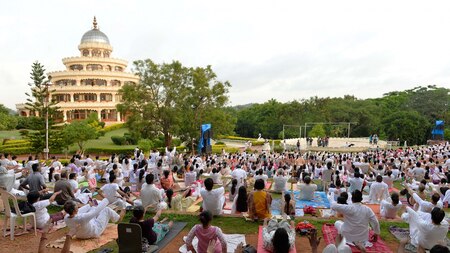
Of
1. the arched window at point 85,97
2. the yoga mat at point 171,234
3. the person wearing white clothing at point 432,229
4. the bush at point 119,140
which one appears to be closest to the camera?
the person wearing white clothing at point 432,229

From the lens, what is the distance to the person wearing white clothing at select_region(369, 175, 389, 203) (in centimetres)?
899

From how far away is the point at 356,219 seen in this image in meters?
5.27

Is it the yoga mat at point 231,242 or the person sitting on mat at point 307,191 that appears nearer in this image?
the yoga mat at point 231,242

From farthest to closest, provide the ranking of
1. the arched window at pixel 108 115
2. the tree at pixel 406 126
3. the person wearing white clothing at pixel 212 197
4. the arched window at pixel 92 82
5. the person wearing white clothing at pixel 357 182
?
the arched window at pixel 108 115, the arched window at pixel 92 82, the tree at pixel 406 126, the person wearing white clothing at pixel 357 182, the person wearing white clothing at pixel 212 197

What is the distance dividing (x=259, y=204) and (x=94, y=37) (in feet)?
138

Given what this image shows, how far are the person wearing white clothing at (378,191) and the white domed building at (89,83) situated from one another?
118 ft

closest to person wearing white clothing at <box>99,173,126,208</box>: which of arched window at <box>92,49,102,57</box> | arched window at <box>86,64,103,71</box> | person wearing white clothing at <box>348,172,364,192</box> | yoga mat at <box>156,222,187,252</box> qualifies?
yoga mat at <box>156,222,187,252</box>

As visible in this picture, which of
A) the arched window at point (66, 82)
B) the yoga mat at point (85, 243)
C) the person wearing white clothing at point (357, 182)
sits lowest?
the yoga mat at point (85, 243)

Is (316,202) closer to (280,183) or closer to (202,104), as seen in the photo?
(280,183)

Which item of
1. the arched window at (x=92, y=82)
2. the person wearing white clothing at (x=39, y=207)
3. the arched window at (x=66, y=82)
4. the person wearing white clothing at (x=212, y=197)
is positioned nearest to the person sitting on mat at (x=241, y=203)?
the person wearing white clothing at (x=212, y=197)

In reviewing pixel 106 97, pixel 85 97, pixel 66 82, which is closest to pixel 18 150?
pixel 85 97

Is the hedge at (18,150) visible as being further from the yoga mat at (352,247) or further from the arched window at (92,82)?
the yoga mat at (352,247)

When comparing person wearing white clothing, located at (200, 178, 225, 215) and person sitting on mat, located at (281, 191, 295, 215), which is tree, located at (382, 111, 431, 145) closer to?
person sitting on mat, located at (281, 191, 295, 215)

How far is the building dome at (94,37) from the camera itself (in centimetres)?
4262
